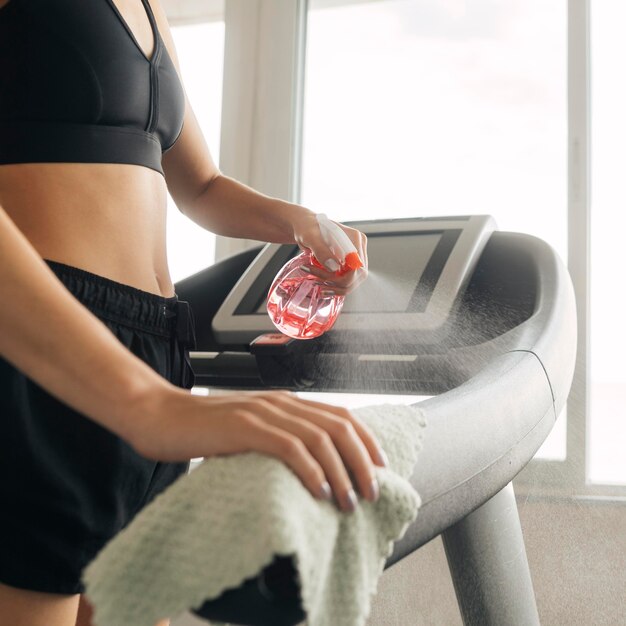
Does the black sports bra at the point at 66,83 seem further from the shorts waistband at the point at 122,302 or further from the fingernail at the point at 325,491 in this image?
the fingernail at the point at 325,491

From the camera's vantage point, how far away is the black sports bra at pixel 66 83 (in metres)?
0.88

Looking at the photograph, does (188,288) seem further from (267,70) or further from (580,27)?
(580,27)

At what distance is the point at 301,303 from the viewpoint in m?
1.21

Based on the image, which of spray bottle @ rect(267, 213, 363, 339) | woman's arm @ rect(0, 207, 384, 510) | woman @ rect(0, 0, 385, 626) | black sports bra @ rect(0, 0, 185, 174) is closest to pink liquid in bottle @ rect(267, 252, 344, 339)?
spray bottle @ rect(267, 213, 363, 339)

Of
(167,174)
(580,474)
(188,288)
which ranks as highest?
(167,174)

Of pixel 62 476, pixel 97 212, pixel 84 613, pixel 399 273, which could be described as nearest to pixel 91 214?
pixel 97 212

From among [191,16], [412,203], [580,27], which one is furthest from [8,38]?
[191,16]

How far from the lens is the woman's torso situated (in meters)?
0.87

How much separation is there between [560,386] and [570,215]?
1.09m

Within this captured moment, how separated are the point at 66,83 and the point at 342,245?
0.38 metres

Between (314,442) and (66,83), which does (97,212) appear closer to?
(66,83)

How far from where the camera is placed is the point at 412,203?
86.3 inches

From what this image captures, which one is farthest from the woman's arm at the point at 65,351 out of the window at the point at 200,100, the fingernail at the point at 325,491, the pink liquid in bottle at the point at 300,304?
the window at the point at 200,100

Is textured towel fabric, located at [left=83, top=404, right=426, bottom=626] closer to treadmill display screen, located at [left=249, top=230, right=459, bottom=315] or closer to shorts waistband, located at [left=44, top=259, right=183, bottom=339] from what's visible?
shorts waistband, located at [left=44, top=259, right=183, bottom=339]
